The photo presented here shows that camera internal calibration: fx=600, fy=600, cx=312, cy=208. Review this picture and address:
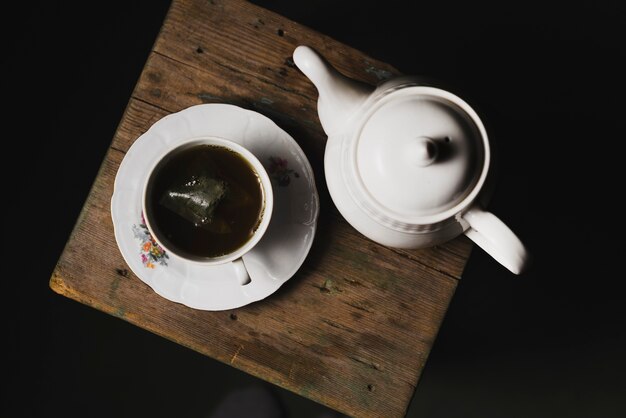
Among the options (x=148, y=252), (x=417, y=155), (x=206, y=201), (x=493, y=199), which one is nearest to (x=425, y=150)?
(x=417, y=155)

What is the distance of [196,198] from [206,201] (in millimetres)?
17

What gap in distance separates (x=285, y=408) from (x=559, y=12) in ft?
4.62

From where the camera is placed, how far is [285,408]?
1778 mm

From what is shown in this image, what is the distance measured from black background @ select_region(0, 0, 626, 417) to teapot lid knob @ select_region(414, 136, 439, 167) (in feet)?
3.43

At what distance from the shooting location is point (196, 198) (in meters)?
0.96

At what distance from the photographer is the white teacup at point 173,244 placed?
919 millimetres

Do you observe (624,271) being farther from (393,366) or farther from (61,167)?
(61,167)

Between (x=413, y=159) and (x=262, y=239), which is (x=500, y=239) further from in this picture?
(x=262, y=239)

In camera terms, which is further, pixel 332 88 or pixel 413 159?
pixel 332 88

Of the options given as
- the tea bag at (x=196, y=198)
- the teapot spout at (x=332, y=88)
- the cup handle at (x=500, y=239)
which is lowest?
the tea bag at (x=196, y=198)

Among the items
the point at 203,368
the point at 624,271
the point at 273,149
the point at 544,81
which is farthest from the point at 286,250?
the point at 624,271

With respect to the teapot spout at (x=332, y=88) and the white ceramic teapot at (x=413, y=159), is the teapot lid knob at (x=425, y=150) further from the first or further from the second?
the teapot spout at (x=332, y=88)

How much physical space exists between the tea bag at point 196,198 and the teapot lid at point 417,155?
28cm

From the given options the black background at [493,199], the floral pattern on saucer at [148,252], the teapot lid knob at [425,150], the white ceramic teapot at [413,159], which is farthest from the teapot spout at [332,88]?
the black background at [493,199]
